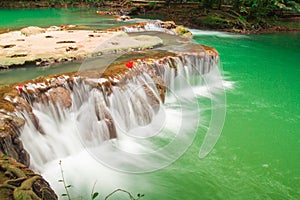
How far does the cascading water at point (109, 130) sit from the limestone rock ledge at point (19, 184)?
5.84ft

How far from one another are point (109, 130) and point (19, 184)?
3.45 m

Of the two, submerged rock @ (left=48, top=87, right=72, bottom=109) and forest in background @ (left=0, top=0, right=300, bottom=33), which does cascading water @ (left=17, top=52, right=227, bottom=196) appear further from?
forest in background @ (left=0, top=0, right=300, bottom=33)

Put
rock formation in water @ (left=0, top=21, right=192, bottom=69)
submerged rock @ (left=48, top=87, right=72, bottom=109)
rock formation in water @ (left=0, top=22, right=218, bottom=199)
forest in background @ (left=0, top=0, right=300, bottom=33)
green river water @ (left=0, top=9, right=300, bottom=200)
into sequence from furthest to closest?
forest in background @ (left=0, top=0, right=300, bottom=33), rock formation in water @ (left=0, top=21, right=192, bottom=69), submerged rock @ (left=48, top=87, right=72, bottom=109), green river water @ (left=0, top=9, right=300, bottom=200), rock formation in water @ (left=0, top=22, right=218, bottom=199)

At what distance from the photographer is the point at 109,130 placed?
21.1 feet

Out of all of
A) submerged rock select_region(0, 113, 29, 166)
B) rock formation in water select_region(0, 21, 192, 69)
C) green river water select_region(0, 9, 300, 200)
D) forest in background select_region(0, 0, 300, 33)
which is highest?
forest in background select_region(0, 0, 300, 33)

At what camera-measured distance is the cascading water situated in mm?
5410

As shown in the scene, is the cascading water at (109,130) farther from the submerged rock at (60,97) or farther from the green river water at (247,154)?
the green river water at (247,154)

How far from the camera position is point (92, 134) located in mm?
6238

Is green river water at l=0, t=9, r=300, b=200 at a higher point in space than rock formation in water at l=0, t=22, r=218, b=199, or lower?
lower

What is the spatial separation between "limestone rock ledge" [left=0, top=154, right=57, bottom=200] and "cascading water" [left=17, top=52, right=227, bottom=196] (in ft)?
5.84

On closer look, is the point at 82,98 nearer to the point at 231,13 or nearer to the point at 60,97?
the point at 60,97

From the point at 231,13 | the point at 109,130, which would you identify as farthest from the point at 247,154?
the point at 231,13

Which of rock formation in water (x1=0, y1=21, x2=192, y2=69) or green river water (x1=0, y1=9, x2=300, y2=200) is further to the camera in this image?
rock formation in water (x1=0, y1=21, x2=192, y2=69)

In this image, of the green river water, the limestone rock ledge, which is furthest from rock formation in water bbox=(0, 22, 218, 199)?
the green river water
